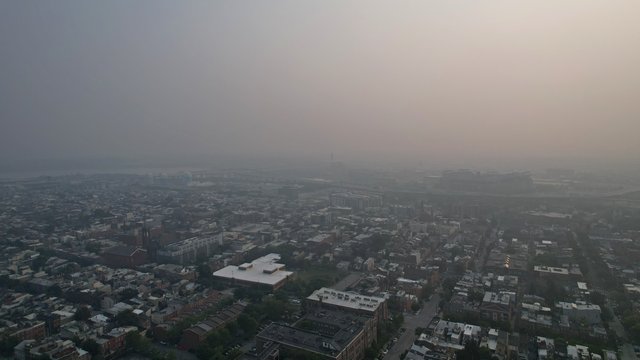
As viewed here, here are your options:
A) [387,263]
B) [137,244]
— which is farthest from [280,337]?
[137,244]

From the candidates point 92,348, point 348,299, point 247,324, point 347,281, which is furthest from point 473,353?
point 92,348

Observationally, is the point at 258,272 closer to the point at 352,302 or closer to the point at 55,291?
the point at 352,302

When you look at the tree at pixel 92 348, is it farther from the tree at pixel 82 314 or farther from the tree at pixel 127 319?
the tree at pixel 82 314

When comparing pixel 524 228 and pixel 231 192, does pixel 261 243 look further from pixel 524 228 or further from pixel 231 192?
pixel 231 192

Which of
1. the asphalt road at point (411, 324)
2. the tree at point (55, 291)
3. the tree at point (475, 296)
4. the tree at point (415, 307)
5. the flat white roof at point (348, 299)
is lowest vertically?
the tree at point (55, 291)

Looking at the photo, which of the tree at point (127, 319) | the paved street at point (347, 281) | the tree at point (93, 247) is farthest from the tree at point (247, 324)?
the tree at point (93, 247)
